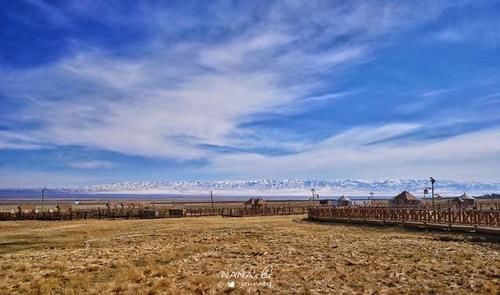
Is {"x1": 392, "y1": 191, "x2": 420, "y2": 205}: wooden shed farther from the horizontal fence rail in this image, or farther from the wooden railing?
the wooden railing

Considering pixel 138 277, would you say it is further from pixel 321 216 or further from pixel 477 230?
pixel 321 216

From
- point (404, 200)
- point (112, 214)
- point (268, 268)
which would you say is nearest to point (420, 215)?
point (268, 268)

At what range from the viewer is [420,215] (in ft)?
127

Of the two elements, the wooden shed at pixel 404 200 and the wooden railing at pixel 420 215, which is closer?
the wooden railing at pixel 420 215

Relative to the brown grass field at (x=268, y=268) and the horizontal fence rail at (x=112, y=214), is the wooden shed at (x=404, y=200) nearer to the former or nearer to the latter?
the horizontal fence rail at (x=112, y=214)

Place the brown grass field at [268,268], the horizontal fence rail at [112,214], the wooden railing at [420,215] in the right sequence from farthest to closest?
the horizontal fence rail at [112,214] < the wooden railing at [420,215] < the brown grass field at [268,268]

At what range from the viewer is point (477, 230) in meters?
30.8

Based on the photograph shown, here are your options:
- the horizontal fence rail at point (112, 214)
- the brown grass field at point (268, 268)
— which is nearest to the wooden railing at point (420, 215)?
the brown grass field at point (268, 268)

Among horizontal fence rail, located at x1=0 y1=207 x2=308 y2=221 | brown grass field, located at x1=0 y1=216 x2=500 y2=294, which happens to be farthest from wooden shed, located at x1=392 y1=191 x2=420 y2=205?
brown grass field, located at x1=0 y1=216 x2=500 y2=294

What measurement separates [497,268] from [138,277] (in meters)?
13.2

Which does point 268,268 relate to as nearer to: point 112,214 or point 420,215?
point 420,215

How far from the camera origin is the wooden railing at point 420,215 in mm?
32225

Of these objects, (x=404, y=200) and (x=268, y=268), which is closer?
(x=268, y=268)

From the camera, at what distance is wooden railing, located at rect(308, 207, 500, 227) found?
3222cm
